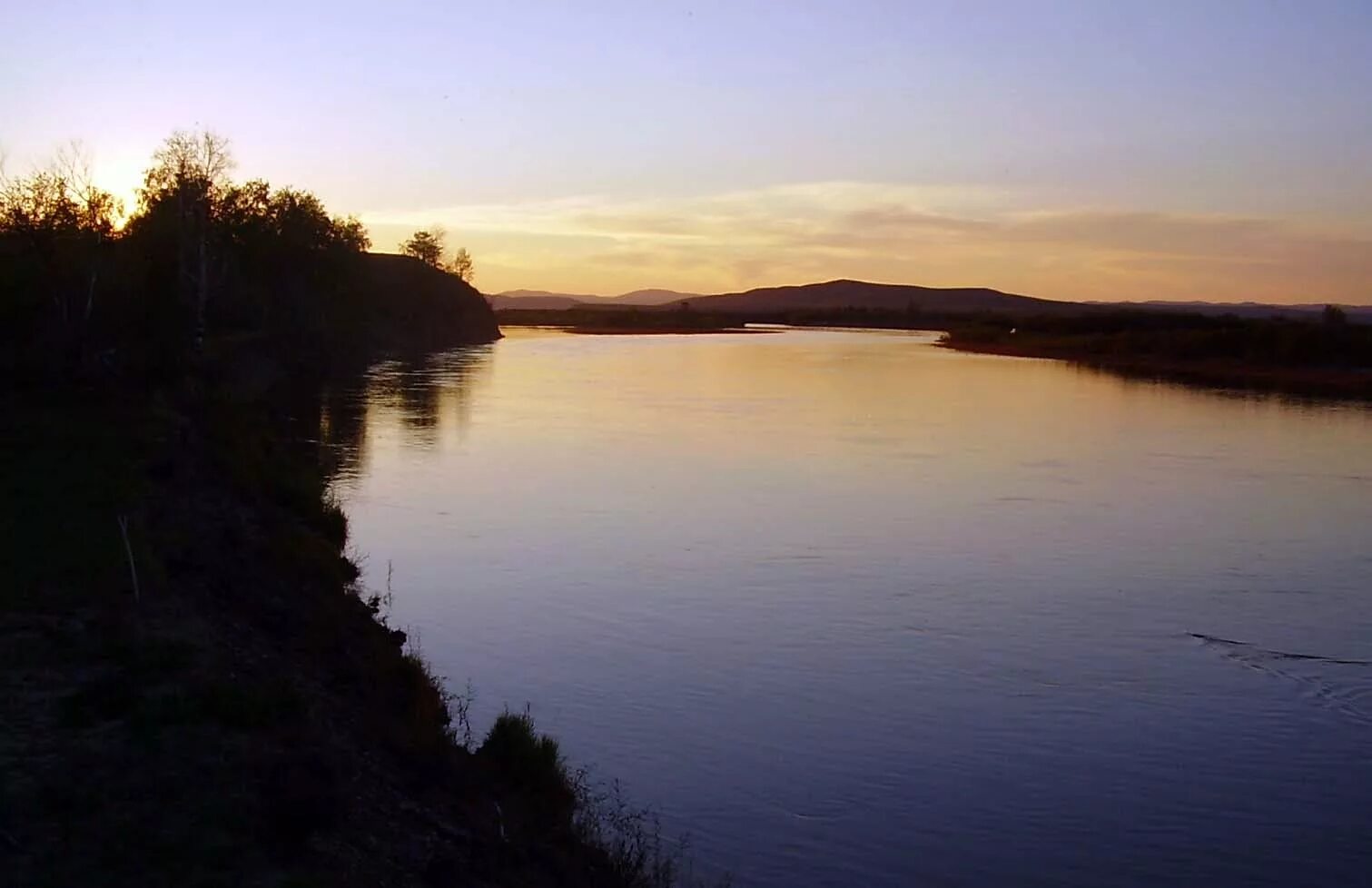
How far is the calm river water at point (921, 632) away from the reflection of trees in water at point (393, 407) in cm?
42

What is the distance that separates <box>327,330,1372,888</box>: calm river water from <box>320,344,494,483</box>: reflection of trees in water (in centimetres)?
42

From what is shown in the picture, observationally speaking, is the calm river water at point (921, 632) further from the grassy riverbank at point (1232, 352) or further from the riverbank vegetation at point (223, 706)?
the grassy riverbank at point (1232, 352)

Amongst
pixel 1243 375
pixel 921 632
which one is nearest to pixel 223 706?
pixel 921 632

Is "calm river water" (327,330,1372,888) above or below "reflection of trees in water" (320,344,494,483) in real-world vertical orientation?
below

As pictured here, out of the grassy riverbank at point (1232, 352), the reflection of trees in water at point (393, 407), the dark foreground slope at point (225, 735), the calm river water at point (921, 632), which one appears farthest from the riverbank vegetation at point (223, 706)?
the grassy riverbank at point (1232, 352)

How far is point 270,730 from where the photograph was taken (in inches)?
273

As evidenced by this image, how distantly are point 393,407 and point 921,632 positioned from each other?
879 inches

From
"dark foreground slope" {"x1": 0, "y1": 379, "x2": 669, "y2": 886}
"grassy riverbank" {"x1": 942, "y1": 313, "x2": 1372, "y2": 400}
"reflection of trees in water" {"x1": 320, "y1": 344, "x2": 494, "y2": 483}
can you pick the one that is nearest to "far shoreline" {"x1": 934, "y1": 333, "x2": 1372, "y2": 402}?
"grassy riverbank" {"x1": 942, "y1": 313, "x2": 1372, "y2": 400}

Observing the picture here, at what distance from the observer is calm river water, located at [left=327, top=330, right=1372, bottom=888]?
835cm

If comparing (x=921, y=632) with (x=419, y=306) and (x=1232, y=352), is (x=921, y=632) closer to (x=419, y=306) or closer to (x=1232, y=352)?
(x=1232, y=352)

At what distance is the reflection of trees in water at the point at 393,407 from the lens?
24.5 m

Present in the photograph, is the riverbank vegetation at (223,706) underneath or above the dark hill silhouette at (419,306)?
underneath

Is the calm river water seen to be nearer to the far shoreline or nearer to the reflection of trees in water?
the reflection of trees in water

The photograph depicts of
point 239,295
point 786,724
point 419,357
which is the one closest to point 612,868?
point 786,724
